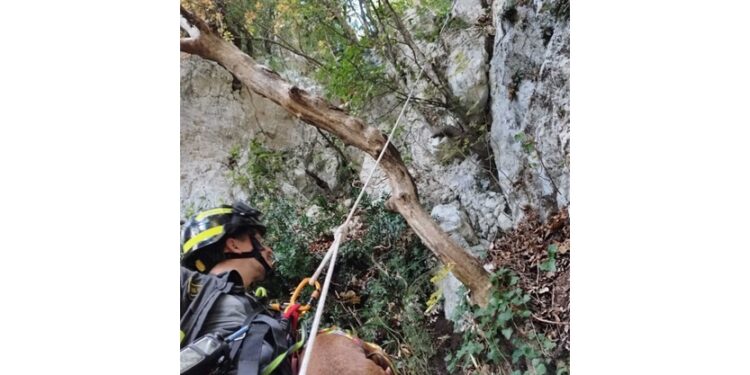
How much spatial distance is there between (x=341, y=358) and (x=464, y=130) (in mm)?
786

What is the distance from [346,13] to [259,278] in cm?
89

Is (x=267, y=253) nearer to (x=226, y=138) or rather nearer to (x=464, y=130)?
(x=226, y=138)

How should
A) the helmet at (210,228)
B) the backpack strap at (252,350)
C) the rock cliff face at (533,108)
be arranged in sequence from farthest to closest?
1. the helmet at (210,228)
2. the rock cliff face at (533,108)
3. the backpack strap at (252,350)

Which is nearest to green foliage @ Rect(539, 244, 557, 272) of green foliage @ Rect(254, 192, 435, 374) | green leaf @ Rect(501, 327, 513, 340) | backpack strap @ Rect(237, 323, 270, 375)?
green leaf @ Rect(501, 327, 513, 340)

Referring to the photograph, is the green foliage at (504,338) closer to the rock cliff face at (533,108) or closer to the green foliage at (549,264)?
the green foliage at (549,264)

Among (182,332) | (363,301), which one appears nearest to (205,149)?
(182,332)

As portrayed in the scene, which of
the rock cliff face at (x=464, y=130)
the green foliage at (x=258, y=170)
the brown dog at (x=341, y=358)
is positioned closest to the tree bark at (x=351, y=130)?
A: the rock cliff face at (x=464, y=130)

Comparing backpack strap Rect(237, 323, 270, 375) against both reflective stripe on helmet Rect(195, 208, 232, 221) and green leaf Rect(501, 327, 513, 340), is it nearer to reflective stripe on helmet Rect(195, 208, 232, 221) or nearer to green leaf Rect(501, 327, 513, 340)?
reflective stripe on helmet Rect(195, 208, 232, 221)

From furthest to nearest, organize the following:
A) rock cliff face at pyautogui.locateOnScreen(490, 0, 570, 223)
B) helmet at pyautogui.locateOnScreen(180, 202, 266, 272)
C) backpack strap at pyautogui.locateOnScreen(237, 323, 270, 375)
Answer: helmet at pyautogui.locateOnScreen(180, 202, 266, 272) → rock cliff face at pyautogui.locateOnScreen(490, 0, 570, 223) → backpack strap at pyautogui.locateOnScreen(237, 323, 270, 375)

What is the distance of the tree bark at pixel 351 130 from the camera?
183 cm

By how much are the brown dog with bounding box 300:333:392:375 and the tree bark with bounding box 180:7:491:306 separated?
36cm

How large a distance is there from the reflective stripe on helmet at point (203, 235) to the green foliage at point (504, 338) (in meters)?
0.77

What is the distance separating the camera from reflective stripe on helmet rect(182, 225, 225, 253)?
1957 mm
